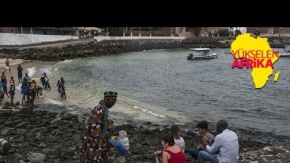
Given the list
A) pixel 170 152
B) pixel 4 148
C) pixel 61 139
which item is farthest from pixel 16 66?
pixel 170 152

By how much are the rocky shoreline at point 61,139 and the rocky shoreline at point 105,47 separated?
33.0m

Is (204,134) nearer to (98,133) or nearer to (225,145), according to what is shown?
(225,145)

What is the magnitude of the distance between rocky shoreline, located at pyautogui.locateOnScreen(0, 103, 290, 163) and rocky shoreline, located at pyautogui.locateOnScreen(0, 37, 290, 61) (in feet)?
108

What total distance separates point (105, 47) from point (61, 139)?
214ft

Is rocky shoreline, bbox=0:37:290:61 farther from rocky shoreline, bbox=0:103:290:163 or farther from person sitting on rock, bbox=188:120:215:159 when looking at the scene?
person sitting on rock, bbox=188:120:215:159

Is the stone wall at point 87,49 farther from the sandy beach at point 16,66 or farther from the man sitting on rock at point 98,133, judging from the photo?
the man sitting on rock at point 98,133

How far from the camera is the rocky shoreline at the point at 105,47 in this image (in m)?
53.6

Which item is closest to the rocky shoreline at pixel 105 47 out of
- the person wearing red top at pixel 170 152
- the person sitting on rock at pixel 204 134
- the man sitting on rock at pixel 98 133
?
the person sitting on rock at pixel 204 134

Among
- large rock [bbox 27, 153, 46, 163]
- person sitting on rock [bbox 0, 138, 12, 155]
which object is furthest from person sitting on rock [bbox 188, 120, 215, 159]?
person sitting on rock [bbox 0, 138, 12, 155]

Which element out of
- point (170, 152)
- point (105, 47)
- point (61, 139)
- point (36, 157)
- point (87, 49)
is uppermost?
point (170, 152)

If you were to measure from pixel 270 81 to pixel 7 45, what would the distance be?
35.8 meters

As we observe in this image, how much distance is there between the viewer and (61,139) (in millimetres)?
14961
